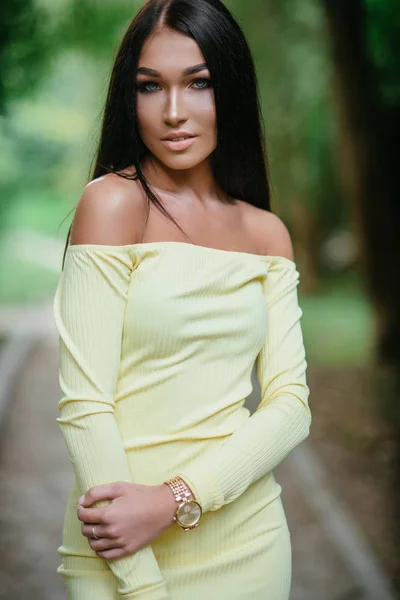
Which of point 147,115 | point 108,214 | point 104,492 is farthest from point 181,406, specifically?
point 147,115

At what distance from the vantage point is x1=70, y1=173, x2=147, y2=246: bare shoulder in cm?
140

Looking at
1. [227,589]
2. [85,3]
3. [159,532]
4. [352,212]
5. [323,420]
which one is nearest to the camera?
[159,532]

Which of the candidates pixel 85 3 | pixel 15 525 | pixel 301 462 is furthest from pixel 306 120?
pixel 15 525

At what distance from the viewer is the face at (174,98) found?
146cm

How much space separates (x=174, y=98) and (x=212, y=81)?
0.24 feet

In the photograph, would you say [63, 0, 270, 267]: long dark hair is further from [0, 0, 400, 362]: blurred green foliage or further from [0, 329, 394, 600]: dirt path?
[0, 0, 400, 362]: blurred green foliage

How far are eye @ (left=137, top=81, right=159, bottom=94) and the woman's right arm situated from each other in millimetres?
194

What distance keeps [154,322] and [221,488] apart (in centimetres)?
28

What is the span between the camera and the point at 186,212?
155 cm

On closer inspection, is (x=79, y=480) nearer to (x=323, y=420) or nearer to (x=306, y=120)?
(x=323, y=420)

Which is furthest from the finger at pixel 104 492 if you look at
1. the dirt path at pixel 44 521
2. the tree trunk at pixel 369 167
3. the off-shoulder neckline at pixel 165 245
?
the tree trunk at pixel 369 167

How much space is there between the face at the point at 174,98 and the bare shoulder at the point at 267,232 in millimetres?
204

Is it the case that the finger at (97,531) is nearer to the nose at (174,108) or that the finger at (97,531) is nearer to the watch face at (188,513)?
the watch face at (188,513)

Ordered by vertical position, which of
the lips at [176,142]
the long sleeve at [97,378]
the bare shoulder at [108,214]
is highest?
the lips at [176,142]
